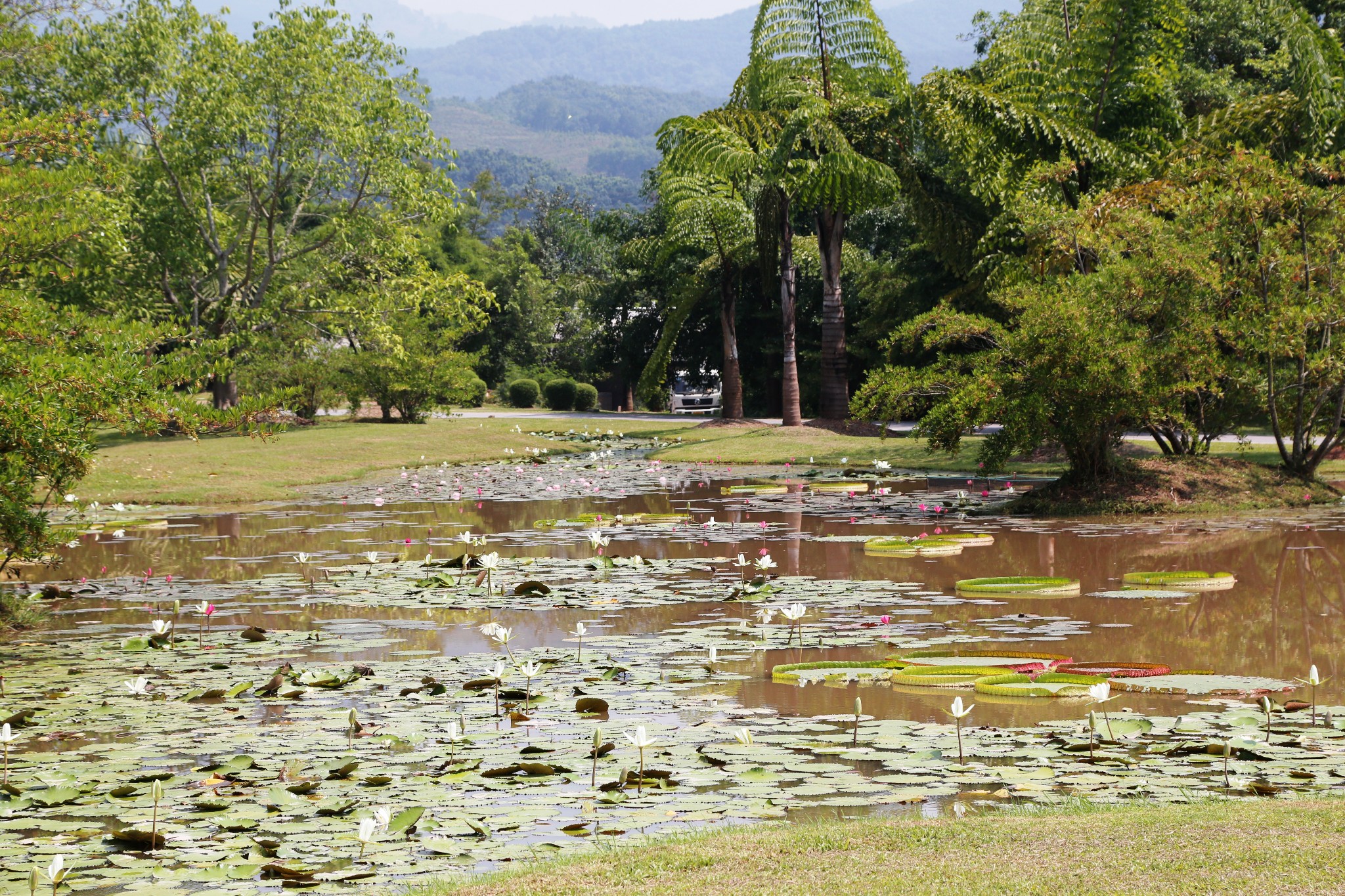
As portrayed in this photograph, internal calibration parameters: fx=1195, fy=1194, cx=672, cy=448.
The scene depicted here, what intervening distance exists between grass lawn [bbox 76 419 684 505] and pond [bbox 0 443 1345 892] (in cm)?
587

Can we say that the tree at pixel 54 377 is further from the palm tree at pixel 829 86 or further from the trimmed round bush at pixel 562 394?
the trimmed round bush at pixel 562 394

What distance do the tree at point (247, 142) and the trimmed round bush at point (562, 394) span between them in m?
16.8

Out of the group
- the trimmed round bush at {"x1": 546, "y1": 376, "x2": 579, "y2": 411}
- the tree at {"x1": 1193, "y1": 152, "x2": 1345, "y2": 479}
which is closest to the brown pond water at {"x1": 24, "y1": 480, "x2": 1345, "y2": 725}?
the tree at {"x1": 1193, "y1": 152, "x2": 1345, "y2": 479}

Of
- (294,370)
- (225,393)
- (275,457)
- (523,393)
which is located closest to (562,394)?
(523,393)

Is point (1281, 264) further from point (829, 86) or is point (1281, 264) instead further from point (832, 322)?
point (829, 86)

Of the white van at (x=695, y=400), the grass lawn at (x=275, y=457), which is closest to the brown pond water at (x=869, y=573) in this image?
the grass lawn at (x=275, y=457)

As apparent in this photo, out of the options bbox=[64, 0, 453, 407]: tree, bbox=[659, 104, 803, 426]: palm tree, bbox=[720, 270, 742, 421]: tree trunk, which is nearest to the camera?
bbox=[659, 104, 803, 426]: palm tree

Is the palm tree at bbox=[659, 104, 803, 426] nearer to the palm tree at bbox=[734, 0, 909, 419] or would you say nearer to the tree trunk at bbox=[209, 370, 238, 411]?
the palm tree at bbox=[734, 0, 909, 419]

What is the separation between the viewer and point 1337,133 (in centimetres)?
1977

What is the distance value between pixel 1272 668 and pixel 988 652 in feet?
5.58

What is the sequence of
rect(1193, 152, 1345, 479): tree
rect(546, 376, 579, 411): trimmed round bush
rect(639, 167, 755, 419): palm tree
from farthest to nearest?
rect(546, 376, 579, 411): trimmed round bush, rect(639, 167, 755, 419): palm tree, rect(1193, 152, 1345, 479): tree

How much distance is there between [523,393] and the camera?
51406 millimetres

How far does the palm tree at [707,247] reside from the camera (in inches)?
1155

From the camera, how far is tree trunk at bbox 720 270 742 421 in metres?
31.6
